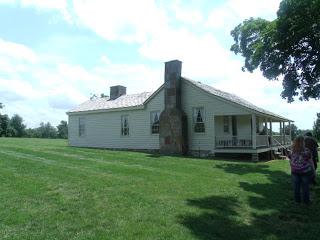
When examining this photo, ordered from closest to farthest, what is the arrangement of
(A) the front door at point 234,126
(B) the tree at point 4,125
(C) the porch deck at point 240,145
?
(C) the porch deck at point 240,145, (A) the front door at point 234,126, (B) the tree at point 4,125

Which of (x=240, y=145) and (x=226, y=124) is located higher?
(x=226, y=124)

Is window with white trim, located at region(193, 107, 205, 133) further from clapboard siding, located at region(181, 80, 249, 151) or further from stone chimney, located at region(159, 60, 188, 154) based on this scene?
stone chimney, located at region(159, 60, 188, 154)

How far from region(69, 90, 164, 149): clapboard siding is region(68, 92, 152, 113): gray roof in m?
0.45

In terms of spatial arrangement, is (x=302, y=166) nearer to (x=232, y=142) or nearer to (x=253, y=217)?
(x=253, y=217)

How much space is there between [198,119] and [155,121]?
3332 mm

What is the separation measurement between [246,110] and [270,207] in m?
14.0

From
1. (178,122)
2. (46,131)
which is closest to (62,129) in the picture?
(46,131)

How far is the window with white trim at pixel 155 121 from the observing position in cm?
2801

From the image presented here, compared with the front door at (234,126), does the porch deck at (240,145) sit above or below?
below

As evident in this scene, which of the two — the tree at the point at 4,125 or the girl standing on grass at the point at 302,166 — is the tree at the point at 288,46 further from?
the tree at the point at 4,125

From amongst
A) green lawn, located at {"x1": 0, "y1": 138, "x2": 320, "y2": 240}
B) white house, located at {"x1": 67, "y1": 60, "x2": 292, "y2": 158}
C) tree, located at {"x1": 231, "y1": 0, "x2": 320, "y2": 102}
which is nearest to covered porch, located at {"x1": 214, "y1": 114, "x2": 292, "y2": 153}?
white house, located at {"x1": 67, "y1": 60, "x2": 292, "y2": 158}

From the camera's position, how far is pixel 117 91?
3509cm

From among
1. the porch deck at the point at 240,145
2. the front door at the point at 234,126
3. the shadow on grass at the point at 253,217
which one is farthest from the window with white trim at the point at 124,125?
the shadow on grass at the point at 253,217

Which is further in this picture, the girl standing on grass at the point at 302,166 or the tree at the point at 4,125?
the tree at the point at 4,125
